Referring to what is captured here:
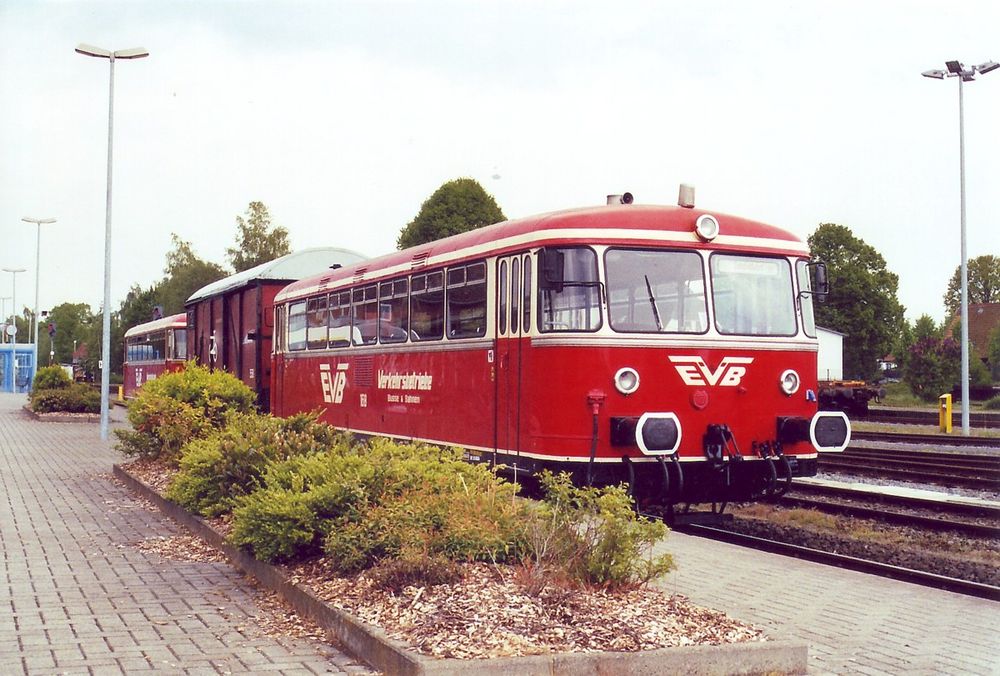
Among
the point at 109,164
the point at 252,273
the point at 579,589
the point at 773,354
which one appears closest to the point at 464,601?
the point at 579,589

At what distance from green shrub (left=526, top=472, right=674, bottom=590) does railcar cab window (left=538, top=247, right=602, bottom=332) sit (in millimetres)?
3668

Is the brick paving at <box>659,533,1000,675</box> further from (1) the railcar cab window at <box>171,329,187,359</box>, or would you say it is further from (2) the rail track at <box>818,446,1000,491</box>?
(1) the railcar cab window at <box>171,329,187,359</box>

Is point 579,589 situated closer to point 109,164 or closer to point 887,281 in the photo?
point 109,164

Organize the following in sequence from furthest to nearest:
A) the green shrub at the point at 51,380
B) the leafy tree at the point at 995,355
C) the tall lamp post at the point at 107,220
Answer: the leafy tree at the point at 995,355
the green shrub at the point at 51,380
the tall lamp post at the point at 107,220

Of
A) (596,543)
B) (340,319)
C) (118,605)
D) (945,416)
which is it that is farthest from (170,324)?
(596,543)

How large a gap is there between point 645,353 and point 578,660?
5277mm

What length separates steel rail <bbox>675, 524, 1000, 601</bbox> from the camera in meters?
8.96

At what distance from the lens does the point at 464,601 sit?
247 inches

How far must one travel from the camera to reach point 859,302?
7294cm

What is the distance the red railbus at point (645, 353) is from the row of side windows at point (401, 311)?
8cm

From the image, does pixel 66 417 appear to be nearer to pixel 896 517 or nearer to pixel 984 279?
pixel 896 517

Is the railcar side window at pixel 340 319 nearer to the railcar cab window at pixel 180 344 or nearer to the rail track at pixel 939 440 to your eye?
the rail track at pixel 939 440

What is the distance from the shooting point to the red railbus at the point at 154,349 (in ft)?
114

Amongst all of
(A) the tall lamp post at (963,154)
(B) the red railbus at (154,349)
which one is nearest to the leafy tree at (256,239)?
(B) the red railbus at (154,349)
